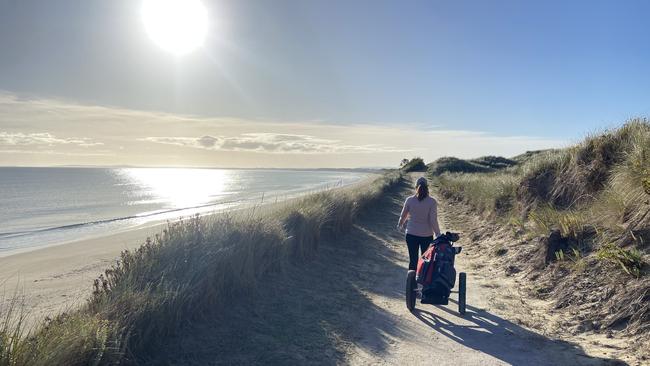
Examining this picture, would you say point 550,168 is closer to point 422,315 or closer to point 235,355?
point 422,315

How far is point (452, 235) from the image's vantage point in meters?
6.32

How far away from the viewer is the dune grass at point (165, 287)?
141 inches

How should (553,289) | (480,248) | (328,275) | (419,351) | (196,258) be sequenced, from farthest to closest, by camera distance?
(480,248)
(328,275)
(553,289)
(196,258)
(419,351)

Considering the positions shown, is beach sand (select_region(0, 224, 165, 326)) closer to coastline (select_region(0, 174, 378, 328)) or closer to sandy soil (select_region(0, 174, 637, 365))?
coastline (select_region(0, 174, 378, 328))

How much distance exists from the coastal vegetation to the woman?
1.87m

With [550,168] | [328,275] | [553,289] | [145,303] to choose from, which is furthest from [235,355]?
[550,168]

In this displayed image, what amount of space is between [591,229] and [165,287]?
666 centimetres

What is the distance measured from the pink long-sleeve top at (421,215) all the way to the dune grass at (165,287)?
2463 mm

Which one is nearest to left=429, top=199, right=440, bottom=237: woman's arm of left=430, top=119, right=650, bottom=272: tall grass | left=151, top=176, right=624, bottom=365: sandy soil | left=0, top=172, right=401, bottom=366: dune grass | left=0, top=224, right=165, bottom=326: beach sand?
left=151, top=176, right=624, bottom=365: sandy soil

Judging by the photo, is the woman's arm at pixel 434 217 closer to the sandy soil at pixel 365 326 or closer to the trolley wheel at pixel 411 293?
the trolley wheel at pixel 411 293

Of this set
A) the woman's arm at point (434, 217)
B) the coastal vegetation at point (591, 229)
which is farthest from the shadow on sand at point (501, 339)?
the woman's arm at point (434, 217)

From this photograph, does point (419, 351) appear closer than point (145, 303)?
No

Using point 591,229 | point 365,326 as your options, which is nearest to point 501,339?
point 365,326

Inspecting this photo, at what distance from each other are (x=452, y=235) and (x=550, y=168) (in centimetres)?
677
